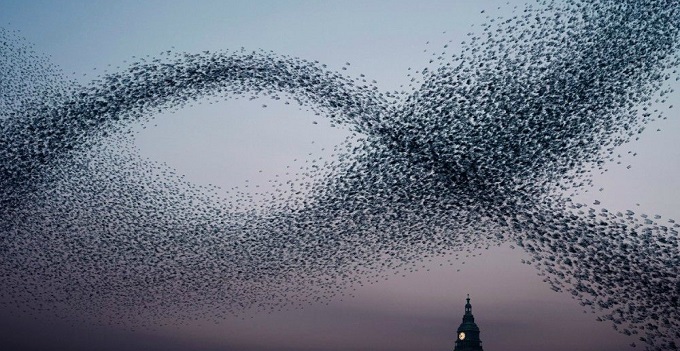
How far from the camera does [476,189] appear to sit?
2433 cm

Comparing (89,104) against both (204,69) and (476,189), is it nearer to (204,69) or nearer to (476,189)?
(204,69)

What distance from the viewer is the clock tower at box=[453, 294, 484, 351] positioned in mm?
89812

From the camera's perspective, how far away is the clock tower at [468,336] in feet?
295

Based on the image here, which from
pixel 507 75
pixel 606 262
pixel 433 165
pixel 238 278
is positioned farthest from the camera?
pixel 238 278

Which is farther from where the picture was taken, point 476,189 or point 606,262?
point 476,189

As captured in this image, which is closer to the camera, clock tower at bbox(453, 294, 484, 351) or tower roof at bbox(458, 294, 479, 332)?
clock tower at bbox(453, 294, 484, 351)

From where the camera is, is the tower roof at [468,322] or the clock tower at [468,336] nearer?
the clock tower at [468,336]

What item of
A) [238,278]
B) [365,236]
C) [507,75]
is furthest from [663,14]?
[238,278]

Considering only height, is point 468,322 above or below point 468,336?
above

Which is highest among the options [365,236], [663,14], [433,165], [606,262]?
[663,14]

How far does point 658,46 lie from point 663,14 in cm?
109

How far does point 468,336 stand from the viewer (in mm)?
90375

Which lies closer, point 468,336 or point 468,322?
point 468,336

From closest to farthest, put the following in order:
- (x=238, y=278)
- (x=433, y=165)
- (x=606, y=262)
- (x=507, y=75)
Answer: (x=606, y=262)
(x=507, y=75)
(x=433, y=165)
(x=238, y=278)
